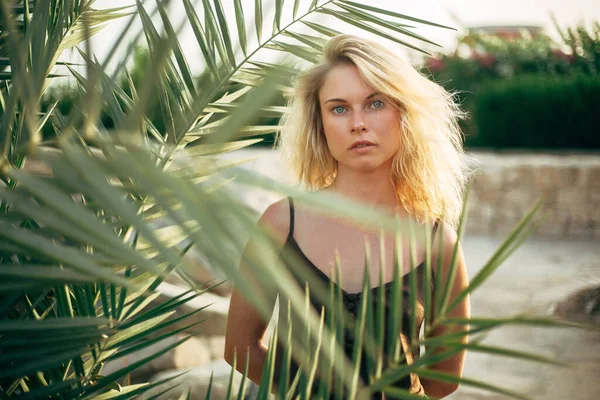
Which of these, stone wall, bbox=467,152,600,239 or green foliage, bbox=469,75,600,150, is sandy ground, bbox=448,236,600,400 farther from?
green foliage, bbox=469,75,600,150

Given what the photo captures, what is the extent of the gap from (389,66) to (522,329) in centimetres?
329

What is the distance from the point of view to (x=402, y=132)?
1.34m

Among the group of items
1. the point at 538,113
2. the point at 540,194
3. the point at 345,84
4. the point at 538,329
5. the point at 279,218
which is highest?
the point at 345,84

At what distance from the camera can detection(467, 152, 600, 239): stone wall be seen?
6.81 metres

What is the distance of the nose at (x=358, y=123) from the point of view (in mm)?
1227

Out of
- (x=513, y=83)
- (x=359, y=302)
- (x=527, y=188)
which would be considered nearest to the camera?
(x=359, y=302)

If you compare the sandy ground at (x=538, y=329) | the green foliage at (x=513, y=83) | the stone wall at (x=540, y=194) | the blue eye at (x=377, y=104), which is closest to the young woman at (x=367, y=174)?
the blue eye at (x=377, y=104)

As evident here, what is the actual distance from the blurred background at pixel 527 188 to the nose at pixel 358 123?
186 mm

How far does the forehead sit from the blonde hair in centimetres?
2

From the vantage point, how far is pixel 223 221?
1.56ft

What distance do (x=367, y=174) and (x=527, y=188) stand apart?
6317mm

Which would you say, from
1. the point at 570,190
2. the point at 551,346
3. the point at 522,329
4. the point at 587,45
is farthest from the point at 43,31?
the point at 570,190

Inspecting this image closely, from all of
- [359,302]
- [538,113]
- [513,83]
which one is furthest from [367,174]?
[513,83]

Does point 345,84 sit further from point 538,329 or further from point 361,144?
point 538,329
